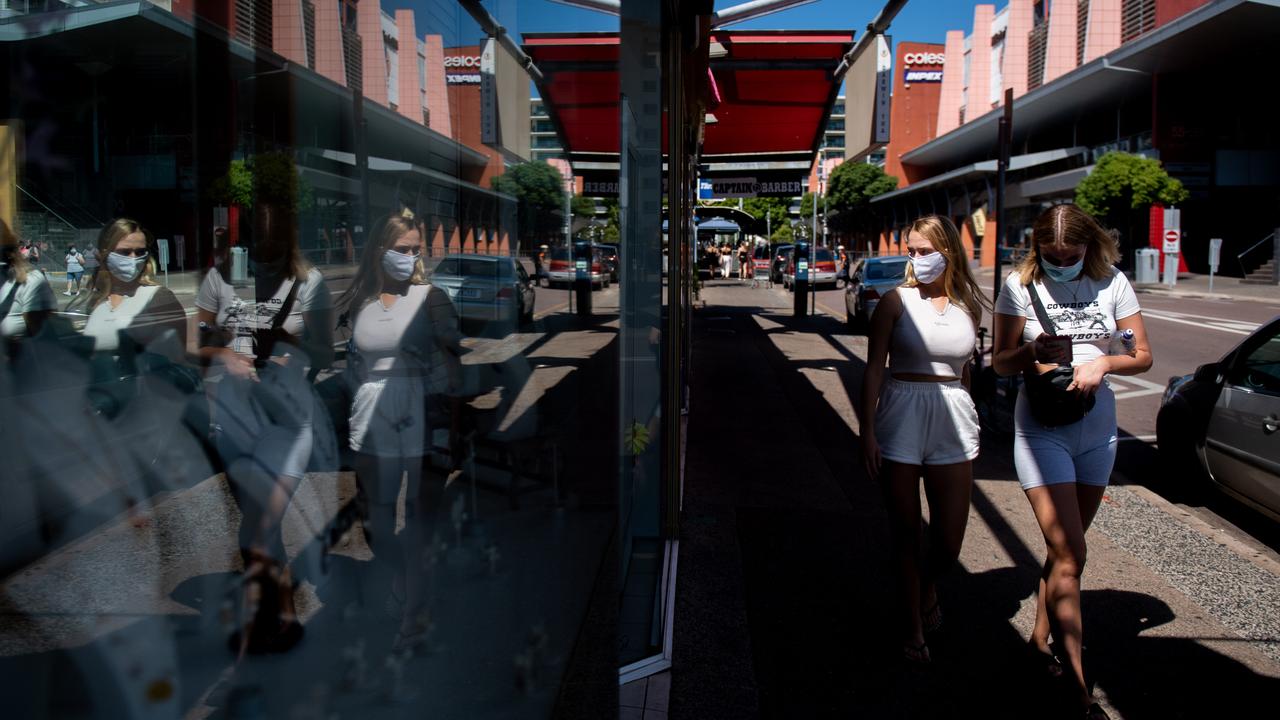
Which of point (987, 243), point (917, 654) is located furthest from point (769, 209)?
point (917, 654)

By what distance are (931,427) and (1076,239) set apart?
87 cm

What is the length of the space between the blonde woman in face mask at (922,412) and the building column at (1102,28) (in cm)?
3867

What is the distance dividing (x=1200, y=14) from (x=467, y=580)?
32.5 m

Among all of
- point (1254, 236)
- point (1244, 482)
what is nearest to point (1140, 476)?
point (1244, 482)

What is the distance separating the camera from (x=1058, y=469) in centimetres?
333

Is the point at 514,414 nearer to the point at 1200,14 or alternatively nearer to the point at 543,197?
the point at 543,197

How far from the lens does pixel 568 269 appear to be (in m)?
2.89

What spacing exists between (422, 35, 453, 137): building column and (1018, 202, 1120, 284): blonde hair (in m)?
2.42

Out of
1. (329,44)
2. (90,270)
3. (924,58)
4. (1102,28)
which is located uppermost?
(924,58)

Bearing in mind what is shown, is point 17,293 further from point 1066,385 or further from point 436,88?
point 1066,385

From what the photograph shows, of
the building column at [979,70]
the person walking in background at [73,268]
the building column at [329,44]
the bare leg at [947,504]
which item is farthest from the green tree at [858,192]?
the person walking in background at [73,268]

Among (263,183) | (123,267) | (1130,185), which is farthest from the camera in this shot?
(1130,185)

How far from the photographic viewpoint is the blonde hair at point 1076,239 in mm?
3453

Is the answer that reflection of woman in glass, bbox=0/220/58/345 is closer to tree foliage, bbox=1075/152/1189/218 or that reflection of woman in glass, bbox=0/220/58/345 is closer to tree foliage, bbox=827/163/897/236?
tree foliage, bbox=1075/152/1189/218
